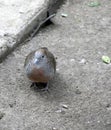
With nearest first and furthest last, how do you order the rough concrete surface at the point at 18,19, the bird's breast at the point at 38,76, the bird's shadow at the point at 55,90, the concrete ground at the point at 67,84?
1. the concrete ground at the point at 67,84
2. the bird's breast at the point at 38,76
3. the bird's shadow at the point at 55,90
4. the rough concrete surface at the point at 18,19

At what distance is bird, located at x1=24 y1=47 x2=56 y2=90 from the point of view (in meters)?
4.61

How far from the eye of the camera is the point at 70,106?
4602mm

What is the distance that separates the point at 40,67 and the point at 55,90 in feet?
1.21

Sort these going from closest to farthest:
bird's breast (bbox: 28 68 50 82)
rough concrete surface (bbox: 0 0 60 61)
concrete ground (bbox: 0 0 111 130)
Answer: concrete ground (bbox: 0 0 111 130)
bird's breast (bbox: 28 68 50 82)
rough concrete surface (bbox: 0 0 60 61)

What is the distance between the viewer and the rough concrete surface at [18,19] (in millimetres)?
5415

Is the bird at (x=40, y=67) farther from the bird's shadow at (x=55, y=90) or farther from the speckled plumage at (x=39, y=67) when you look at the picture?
the bird's shadow at (x=55, y=90)

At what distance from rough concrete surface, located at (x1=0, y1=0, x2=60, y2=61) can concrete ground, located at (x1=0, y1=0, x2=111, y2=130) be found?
0.13 m

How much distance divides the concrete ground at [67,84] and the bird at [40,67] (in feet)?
0.62

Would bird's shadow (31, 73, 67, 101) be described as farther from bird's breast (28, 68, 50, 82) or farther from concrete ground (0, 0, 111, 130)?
bird's breast (28, 68, 50, 82)

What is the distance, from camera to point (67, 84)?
16.2 feet

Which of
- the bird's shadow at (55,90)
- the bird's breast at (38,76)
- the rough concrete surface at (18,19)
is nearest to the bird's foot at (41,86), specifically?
the bird's shadow at (55,90)

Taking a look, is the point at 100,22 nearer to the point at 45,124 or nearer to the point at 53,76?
the point at 53,76

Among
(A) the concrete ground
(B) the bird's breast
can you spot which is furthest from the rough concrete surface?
(B) the bird's breast

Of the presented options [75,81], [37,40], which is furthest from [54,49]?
[75,81]
